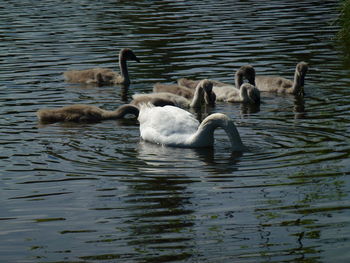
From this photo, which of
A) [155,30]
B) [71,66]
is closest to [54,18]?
[155,30]

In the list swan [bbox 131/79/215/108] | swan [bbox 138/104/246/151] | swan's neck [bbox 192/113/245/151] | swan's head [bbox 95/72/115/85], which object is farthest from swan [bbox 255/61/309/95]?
swan's neck [bbox 192/113/245/151]

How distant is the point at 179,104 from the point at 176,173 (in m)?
5.50

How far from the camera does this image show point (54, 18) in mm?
27922

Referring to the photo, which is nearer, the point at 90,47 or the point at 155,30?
the point at 90,47

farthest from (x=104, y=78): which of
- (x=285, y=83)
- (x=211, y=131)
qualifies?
(x=211, y=131)

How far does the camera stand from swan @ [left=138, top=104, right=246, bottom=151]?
444 inches

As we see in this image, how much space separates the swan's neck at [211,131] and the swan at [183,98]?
10.7 feet

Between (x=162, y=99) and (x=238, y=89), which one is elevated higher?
(x=162, y=99)

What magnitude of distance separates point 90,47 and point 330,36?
241 inches

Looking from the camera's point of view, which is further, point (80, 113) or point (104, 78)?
point (104, 78)

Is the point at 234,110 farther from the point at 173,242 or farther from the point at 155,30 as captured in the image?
the point at 155,30

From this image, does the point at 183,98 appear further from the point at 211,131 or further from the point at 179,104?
the point at 211,131

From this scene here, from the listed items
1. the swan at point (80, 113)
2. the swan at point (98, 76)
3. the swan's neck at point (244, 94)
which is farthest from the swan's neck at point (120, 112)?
the swan at point (98, 76)

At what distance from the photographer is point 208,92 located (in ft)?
49.9
